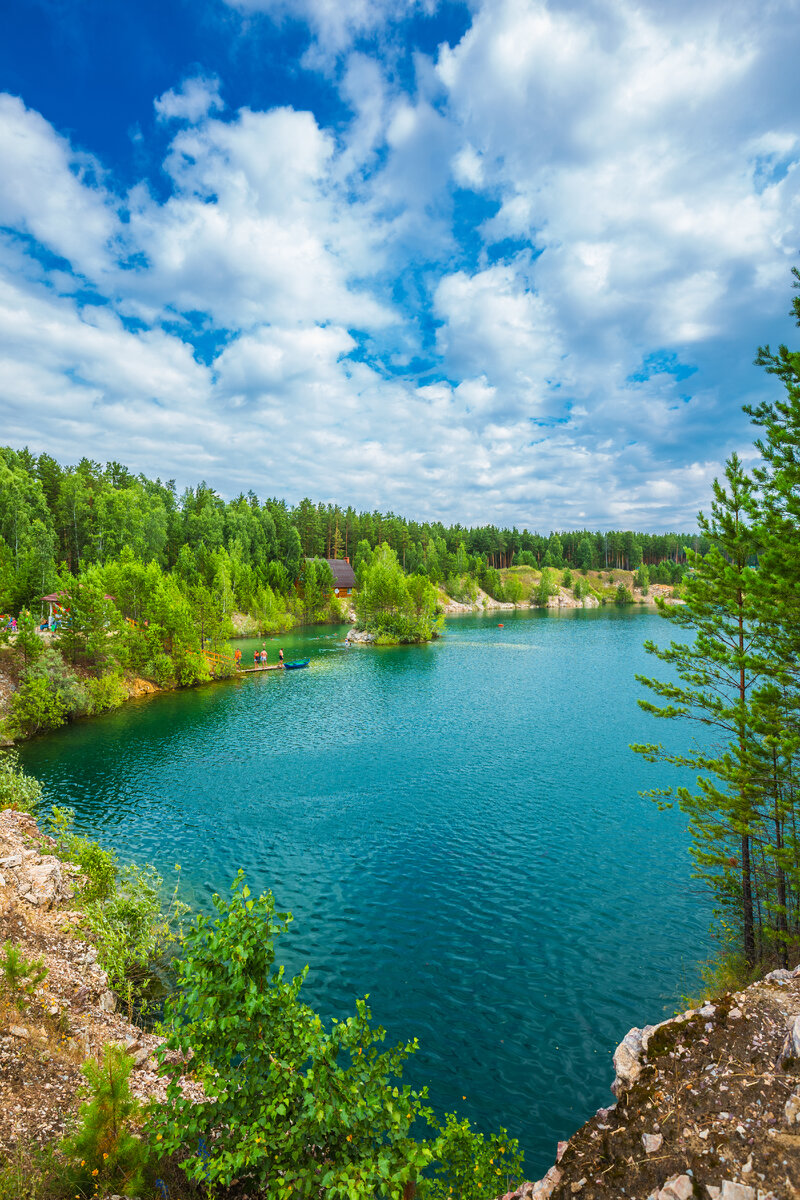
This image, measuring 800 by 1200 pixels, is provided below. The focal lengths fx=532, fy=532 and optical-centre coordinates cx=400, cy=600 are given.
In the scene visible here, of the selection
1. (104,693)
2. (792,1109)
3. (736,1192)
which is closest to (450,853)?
(792,1109)

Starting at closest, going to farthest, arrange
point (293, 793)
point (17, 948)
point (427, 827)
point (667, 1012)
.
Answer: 1. point (17, 948)
2. point (667, 1012)
3. point (427, 827)
4. point (293, 793)

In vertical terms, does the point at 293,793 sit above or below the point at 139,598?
below

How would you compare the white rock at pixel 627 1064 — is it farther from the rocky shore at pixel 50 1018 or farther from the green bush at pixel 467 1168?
the rocky shore at pixel 50 1018

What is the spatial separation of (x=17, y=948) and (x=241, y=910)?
9730 mm

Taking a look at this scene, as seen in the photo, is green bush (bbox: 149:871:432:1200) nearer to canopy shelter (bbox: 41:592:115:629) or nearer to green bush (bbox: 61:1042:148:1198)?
green bush (bbox: 61:1042:148:1198)


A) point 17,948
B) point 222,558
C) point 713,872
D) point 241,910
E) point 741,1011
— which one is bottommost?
point 713,872

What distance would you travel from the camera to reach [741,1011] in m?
8.91

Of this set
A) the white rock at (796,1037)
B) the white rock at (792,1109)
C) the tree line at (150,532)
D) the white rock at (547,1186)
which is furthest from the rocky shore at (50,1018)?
the tree line at (150,532)

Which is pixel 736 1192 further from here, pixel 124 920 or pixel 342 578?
pixel 342 578

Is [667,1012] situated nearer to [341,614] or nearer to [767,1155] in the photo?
[767,1155]

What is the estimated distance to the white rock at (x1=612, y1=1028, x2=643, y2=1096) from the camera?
8.71 metres

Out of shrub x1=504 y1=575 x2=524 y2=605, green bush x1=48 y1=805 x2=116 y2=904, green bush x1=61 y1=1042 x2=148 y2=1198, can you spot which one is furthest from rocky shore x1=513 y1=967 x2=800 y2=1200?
shrub x1=504 y1=575 x2=524 y2=605

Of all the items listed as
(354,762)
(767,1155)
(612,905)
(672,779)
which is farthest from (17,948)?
(672,779)

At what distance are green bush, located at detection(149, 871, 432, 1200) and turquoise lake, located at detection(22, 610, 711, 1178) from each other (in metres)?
7.31
